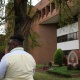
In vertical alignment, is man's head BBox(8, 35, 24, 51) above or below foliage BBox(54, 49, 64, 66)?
above

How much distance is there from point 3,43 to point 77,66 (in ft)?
38.3

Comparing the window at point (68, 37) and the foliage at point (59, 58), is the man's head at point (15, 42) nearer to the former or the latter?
the foliage at point (59, 58)

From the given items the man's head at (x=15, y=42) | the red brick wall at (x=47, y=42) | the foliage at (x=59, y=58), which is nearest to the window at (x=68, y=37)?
the red brick wall at (x=47, y=42)

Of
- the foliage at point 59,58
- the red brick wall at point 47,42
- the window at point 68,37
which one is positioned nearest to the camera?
the foliage at point 59,58

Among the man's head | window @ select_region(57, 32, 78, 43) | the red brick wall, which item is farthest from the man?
the red brick wall

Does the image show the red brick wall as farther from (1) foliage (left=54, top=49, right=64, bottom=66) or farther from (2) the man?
(2) the man

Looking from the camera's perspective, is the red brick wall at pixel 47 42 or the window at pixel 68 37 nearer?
the window at pixel 68 37

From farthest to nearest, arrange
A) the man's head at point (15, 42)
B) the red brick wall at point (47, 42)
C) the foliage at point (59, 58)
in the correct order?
the red brick wall at point (47, 42), the foliage at point (59, 58), the man's head at point (15, 42)

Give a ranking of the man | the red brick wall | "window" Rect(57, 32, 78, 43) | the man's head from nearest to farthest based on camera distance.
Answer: the man, the man's head, "window" Rect(57, 32, 78, 43), the red brick wall

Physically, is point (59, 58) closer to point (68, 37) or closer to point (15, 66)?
point (68, 37)

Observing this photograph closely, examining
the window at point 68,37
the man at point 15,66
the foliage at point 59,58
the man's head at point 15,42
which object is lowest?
the foliage at point 59,58

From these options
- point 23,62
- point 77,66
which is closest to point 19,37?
point 23,62

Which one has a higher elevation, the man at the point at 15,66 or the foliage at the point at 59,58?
the man at the point at 15,66

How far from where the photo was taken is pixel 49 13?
4119 cm
